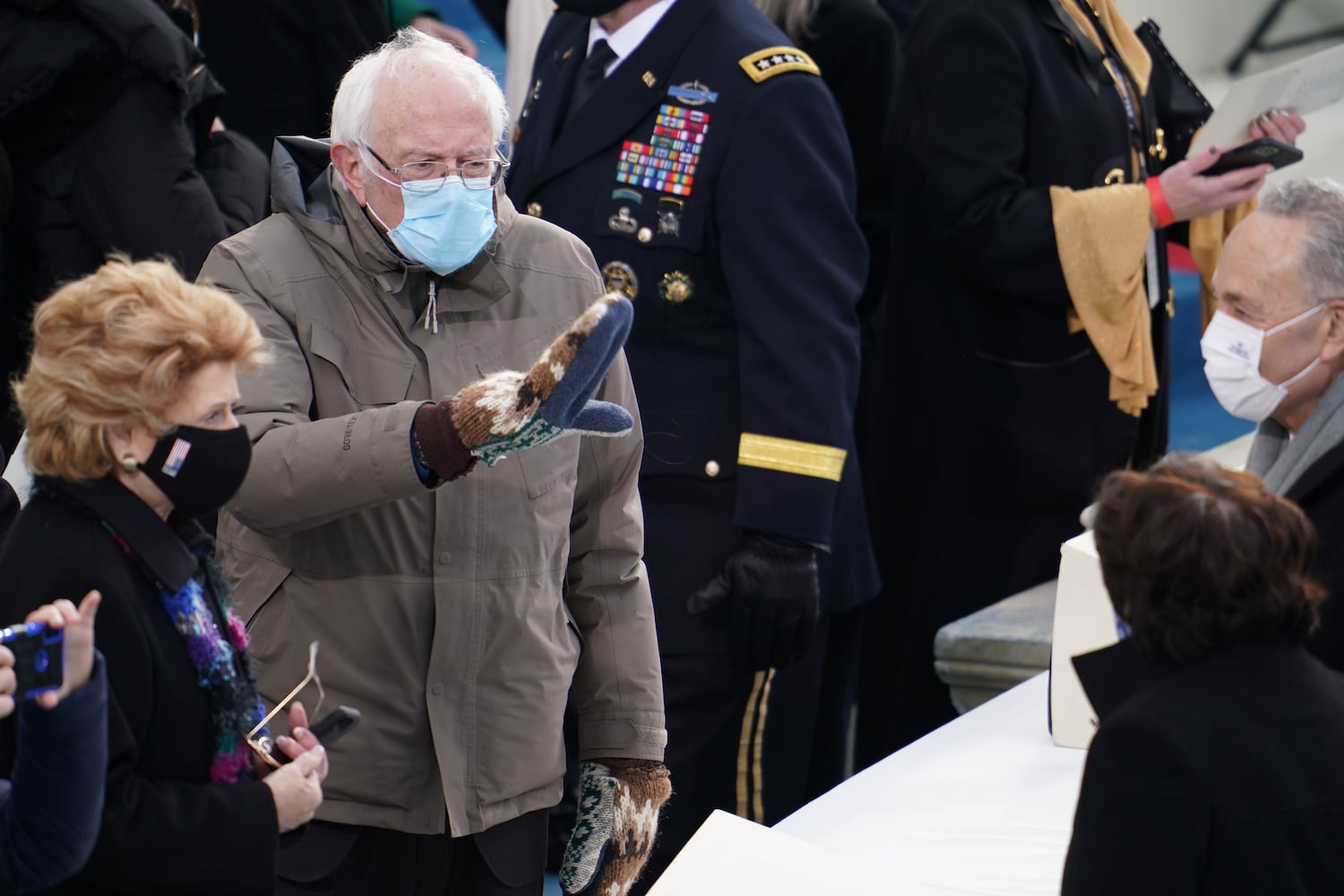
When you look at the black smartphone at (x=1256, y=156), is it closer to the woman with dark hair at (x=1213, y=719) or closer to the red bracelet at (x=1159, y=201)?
the red bracelet at (x=1159, y=201)

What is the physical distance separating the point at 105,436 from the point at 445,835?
762 mm

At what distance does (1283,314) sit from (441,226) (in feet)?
4.56

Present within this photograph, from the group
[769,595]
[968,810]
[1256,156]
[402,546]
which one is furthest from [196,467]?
[1256,156]

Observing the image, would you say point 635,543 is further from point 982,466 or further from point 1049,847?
point 982,466

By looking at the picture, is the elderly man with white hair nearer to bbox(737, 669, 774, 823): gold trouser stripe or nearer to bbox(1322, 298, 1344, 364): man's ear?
bbox(737, 669, 774, 823): gold trouser stripe

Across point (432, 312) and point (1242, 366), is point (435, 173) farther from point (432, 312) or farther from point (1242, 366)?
point (1242, 366)

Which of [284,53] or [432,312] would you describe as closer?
[432,312]

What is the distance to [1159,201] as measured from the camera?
145 inches

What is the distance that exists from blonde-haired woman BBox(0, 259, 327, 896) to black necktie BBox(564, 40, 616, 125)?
5.02 ft

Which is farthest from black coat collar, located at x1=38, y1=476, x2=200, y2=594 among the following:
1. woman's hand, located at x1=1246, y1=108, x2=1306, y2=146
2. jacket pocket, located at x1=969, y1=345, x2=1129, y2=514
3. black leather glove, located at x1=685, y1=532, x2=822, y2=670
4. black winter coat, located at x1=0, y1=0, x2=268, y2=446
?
woman's hand, located at x1=1246, y1=108, x2=1306, y2=146

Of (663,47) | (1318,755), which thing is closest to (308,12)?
(663,47)

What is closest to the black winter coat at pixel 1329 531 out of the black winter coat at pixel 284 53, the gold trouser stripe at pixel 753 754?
the gold trouser stripe at pixel 753 754

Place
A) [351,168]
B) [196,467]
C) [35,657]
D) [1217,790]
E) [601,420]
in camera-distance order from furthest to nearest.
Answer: [351,168] < [601,420] < [196,467] < [1217,790] < [35,657]

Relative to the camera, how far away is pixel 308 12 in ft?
13.0
